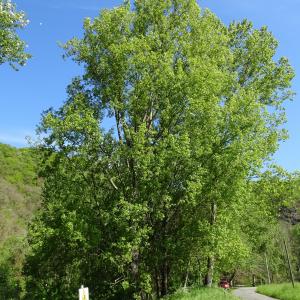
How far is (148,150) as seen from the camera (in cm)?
2070

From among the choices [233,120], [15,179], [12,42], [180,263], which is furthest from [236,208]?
[15,179]

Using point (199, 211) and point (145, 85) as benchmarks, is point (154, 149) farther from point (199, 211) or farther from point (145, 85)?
point (199, 211)

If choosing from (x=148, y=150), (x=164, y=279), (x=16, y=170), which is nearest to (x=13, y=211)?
(x=16, y=170)

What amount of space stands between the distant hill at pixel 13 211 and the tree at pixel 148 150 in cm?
356

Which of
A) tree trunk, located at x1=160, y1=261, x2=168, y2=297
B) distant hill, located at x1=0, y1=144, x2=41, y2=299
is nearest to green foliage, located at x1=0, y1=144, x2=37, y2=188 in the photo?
distant hill, located at x1=0, y1=144, x2=41, y2=299

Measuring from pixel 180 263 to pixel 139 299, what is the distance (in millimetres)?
5341

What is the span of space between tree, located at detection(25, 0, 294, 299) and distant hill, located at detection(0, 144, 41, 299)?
356 centimetres

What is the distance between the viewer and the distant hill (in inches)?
1645

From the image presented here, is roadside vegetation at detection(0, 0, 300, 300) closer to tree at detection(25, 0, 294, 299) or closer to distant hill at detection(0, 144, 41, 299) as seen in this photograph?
tree at detection(25, 0, 294, 299)

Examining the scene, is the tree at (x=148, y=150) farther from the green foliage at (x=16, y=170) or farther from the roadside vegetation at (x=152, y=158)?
the green foliage at (x=16, y=170)

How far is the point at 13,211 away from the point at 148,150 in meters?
52.1

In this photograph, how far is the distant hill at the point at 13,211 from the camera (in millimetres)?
41781

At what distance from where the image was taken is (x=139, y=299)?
21188mm

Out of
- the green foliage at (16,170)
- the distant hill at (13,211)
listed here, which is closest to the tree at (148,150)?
the distant hill at (13,211)
